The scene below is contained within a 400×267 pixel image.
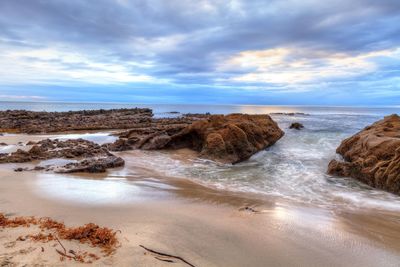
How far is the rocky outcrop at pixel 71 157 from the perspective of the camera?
8.06 meters

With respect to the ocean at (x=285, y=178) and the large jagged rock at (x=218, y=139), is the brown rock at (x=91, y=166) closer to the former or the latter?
the ocean at (x=285, y=178)

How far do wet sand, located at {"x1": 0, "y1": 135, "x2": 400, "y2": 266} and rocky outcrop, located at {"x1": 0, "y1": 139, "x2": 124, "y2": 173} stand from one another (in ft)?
2.94

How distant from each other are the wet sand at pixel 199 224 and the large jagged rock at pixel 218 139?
13.6 ft

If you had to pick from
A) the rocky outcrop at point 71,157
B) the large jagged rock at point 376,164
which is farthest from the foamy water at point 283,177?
the rocky outcrop at point 71,157

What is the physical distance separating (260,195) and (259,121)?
9.15 metres

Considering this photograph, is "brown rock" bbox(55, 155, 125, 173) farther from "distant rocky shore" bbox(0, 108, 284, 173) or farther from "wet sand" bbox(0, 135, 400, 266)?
"wet sand" bbox(0, 135, 400, 266)

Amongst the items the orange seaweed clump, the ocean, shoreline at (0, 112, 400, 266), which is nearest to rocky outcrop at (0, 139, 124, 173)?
shoreline at (0, 112, 400, 266)

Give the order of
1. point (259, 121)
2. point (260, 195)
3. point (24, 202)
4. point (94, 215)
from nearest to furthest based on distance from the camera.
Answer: point (94, 215), point (24, 202), point (260, 195), point (259, 121)

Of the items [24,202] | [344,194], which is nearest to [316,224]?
[344,194]

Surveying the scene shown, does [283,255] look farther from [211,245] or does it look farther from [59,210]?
[59,210]

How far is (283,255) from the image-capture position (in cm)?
352

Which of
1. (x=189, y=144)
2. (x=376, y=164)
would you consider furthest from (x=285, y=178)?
(x=189, y=144)

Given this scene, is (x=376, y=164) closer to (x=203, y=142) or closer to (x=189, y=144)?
(x=203, y=142)

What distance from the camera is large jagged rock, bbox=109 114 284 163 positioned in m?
11.2
